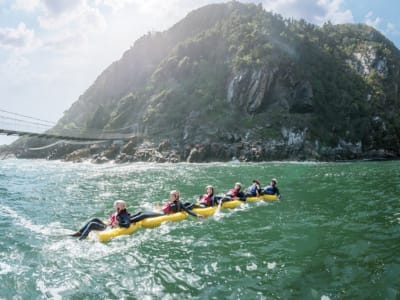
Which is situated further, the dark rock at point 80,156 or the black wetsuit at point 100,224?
the dark rock at point 80,156

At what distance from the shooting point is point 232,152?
52.6 meters

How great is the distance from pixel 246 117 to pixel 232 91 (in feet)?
25.9

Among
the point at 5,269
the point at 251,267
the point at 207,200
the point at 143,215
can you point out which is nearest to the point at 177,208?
the point at 143,215

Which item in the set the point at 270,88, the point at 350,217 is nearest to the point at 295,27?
the point at 270,88

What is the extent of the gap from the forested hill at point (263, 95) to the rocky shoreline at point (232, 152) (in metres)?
0.23

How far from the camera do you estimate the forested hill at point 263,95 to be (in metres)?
57.5

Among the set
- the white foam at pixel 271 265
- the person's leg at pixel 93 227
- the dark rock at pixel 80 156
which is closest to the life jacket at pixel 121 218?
the person's leg at pixel 93 227

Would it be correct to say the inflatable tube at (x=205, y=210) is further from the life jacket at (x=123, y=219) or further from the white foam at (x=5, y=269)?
the white foam at (x=5, y=269)

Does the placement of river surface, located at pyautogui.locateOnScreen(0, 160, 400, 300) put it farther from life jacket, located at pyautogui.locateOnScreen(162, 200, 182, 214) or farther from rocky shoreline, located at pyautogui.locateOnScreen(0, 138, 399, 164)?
rocky shoreline, located at pyautogui.locateOnScreen(0, 138, 399, 164)

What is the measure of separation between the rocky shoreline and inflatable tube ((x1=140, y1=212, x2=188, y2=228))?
120 ft

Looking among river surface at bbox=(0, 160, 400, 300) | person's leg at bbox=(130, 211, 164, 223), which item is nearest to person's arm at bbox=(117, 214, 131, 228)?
person's leg at bbox=(130, 211, 164, 223)

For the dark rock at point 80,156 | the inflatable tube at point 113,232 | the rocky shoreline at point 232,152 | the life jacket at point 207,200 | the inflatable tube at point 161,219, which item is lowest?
the inflatable tube at point 113,232

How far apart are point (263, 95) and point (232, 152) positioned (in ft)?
59.9

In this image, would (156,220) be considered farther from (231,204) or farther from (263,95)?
(263,95)
